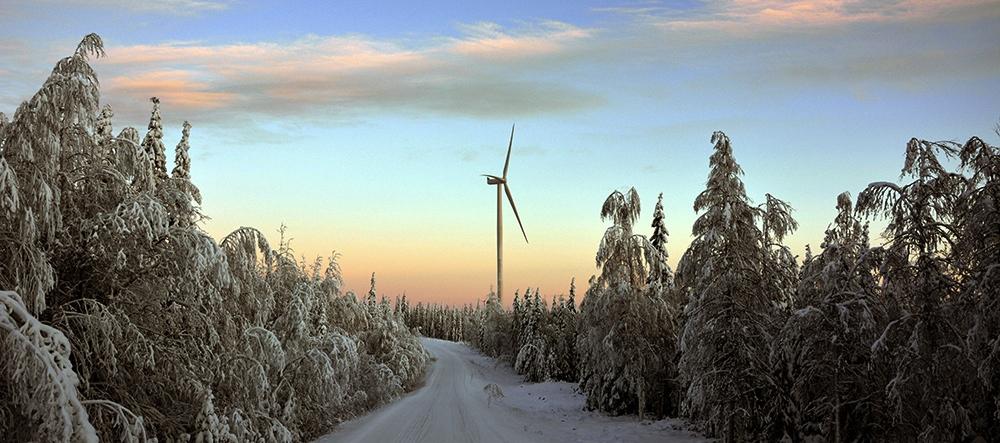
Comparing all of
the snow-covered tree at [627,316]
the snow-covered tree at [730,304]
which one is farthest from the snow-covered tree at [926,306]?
the snow-covered tree at [627,316]

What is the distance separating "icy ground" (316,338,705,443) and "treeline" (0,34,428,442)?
12.2m

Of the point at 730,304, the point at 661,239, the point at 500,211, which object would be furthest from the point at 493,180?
the point at 730,304

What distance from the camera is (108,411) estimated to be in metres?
12.0

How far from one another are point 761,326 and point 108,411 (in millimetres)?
17891

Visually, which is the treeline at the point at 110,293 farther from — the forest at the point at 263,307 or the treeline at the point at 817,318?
the treeline at the point at 817,318

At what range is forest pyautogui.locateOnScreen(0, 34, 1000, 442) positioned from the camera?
37.7 feet

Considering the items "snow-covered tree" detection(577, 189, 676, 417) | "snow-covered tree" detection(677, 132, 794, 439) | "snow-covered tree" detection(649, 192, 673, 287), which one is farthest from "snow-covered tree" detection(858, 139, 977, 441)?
"snow-covered tree" detection(649, 192, 673, 287)

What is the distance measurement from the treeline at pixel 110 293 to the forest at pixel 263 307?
4 cm

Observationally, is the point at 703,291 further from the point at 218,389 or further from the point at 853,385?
the point at 218,389

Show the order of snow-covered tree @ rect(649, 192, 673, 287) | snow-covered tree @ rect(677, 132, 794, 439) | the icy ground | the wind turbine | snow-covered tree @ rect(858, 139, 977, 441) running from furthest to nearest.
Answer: the wind turbine
snow-covered tree @ rect(649, 192, 673, 287)
the icy ground
snow-covered tree @ rect(677, 132, 794, 439)
snow-covered tree @ rect(858, 139, 977, 441)

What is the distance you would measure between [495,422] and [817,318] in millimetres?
18320

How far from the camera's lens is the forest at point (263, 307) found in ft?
37.7

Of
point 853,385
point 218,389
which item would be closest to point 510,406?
point 853,385

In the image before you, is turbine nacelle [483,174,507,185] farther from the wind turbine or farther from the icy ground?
the icy ground
